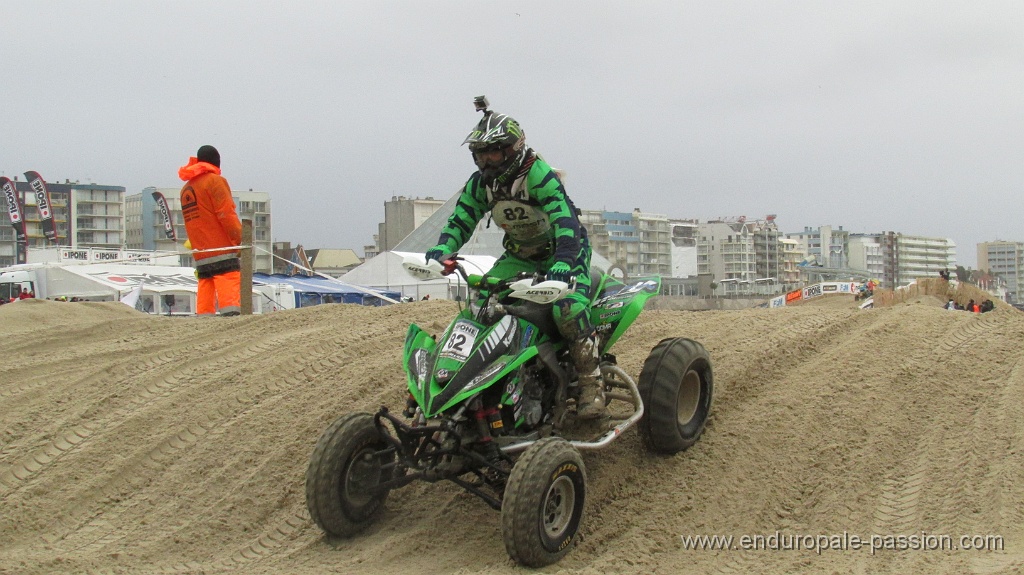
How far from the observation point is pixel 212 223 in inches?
416

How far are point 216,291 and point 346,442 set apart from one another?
6791mm

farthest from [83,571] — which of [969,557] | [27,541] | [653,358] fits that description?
[969,557]

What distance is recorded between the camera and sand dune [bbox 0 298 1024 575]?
479cm

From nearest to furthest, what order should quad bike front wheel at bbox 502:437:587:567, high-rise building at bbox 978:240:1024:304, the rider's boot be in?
1. quad bike front wheel at bbox 502:437:587:567
2. the rider's boot
3. high-rise building at bbox 978:240:1024:304

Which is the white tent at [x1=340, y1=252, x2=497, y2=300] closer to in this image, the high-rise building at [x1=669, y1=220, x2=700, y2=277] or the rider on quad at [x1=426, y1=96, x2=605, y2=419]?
the rider on quad at [x1=426, y1=96, x2=605, y2=419]

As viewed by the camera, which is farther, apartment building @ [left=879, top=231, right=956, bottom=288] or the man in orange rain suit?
apartment building @ [left=879, top=231, right=956, bottom=288]

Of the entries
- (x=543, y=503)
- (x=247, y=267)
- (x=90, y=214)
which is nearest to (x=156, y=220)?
(x=90, y=214)

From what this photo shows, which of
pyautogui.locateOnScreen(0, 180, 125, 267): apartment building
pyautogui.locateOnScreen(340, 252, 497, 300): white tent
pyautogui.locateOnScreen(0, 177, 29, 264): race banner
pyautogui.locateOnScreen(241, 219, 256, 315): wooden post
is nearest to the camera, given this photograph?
pyautogui.locateOnScreen(241, 219, 256, 315): wooden post

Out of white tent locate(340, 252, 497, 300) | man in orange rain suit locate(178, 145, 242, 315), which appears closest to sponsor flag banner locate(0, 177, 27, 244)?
white tent locate(340, 252, 497, 300)

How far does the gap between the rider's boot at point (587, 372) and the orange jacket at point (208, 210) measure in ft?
21.9

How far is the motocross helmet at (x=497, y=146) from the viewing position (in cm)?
518

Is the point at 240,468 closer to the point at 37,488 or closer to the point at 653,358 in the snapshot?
the point at 37,488

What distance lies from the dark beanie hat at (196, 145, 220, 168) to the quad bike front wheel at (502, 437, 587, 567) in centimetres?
783

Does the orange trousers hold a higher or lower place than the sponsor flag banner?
lower
